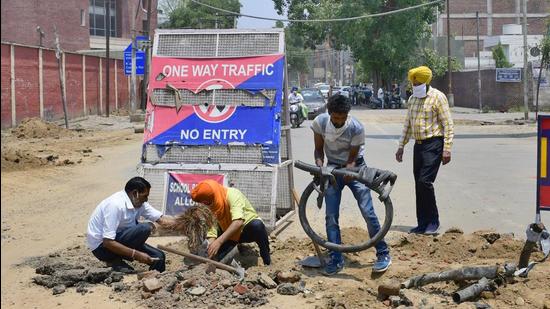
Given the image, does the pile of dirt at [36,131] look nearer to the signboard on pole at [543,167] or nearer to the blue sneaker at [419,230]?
the blue sneaker at [419,230]

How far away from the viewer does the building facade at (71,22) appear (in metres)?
44.5

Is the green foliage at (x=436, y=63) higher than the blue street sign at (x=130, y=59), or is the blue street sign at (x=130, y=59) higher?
the green foliage at (x=436, y=63)

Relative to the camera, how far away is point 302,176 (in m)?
13.3

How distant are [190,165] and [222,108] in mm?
738

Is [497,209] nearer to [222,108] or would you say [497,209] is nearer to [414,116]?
[414,116]

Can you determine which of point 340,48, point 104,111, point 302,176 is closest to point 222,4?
point 340,48

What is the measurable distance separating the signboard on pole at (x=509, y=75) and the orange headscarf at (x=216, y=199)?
36.0 metres

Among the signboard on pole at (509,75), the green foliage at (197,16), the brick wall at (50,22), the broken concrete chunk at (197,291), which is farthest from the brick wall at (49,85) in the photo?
the green foliage at (197,16)

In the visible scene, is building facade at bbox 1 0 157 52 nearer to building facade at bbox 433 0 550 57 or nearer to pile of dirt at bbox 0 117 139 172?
pile of dirt at bbox 0 117 139 172

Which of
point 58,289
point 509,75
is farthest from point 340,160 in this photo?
point 509,75

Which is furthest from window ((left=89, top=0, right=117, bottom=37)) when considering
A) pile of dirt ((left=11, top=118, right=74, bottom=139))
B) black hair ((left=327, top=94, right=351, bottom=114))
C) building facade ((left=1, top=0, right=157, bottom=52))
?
black hair ((left=327, top=94, right=351, bottom=114))

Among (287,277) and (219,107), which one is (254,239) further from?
(219,107)

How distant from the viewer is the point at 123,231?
6535mm

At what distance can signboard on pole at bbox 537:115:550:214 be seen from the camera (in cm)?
626
